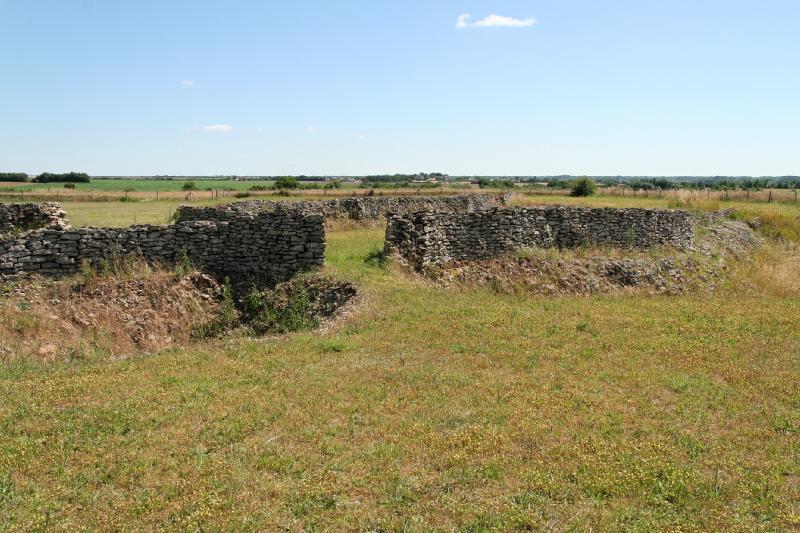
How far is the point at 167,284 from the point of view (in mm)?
15359

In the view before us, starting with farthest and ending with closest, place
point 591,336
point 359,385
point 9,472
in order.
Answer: point 591,336
point 359,385
point 9,472

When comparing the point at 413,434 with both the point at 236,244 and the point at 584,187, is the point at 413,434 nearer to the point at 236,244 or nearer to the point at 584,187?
the point at 236,244

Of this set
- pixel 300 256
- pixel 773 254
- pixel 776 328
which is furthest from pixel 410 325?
pixel 773 254

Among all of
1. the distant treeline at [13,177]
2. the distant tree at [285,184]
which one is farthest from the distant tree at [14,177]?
the distant tree at [285,184]

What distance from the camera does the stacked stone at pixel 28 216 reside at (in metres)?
18.8

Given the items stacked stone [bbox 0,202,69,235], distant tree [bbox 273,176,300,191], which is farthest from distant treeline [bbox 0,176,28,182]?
stacked stone [bbox 0,202,69,235]

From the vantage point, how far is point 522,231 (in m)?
20.9

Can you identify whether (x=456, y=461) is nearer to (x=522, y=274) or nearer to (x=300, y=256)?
(x=300, y=256)

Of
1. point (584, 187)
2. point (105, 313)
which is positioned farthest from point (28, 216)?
point (584, 187)

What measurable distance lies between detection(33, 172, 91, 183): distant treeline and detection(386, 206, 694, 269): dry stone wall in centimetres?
9950

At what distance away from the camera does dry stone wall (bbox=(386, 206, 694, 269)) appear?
62.5 ft

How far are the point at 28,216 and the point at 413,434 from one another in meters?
17.8

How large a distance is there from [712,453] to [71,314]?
1381 centimetres

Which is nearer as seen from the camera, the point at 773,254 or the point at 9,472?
the point at 9,472
